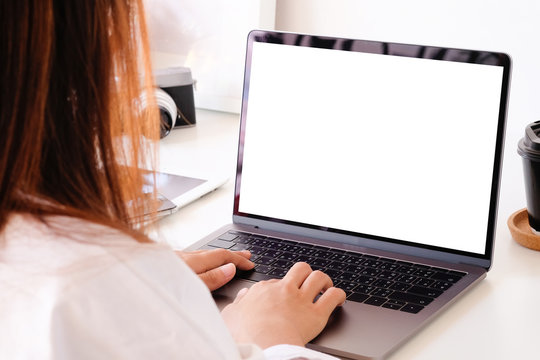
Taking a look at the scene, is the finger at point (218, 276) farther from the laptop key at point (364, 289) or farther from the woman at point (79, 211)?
the woman at point (79, 211)

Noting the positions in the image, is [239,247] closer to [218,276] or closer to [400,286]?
[218,276]

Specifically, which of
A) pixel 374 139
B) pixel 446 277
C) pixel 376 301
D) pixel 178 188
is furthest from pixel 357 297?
pixel 178 188

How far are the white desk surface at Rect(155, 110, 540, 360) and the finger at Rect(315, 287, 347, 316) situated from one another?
8 cm

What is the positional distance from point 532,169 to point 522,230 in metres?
0.09

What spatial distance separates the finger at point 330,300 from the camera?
2.84ft

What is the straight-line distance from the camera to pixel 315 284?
913mm

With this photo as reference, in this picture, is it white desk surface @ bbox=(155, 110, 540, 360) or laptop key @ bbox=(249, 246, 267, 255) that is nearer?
white desk surface @ bbox=(155, 110, 540, 360)

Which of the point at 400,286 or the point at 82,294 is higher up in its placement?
the point at 82,294

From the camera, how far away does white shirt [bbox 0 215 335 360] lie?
50 centimetres

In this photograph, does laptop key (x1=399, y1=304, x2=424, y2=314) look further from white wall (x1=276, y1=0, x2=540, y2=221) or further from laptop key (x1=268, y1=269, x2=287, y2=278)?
white wall (x1=276, y1=0, x2=540, y2=221)

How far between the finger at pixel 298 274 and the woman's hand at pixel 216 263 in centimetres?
7

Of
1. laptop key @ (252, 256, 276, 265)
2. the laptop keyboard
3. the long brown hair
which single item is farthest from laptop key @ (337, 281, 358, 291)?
the long brown hair

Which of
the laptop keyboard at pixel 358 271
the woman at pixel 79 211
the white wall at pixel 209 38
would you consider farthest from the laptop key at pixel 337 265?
the white wall at pixel 209 38

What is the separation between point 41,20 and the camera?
50cm
